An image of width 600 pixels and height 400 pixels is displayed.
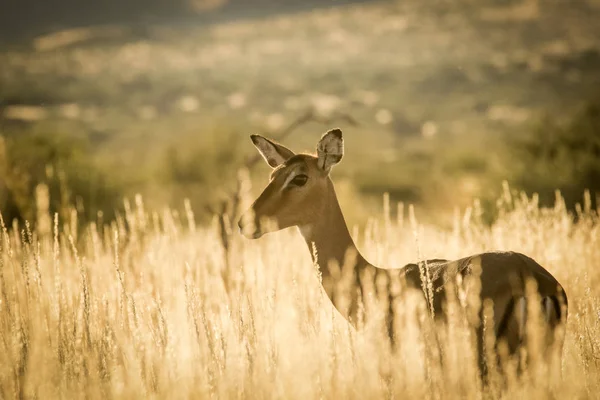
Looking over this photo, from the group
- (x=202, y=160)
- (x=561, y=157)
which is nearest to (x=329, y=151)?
(x=561, y=157)

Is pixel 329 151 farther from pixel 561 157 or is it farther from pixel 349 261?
pixel 561 157

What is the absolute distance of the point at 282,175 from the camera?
23.6ft

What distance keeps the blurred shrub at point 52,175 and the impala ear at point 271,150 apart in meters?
7.67

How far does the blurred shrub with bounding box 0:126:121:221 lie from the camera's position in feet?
50.3

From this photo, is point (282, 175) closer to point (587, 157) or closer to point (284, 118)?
point (587, 157)

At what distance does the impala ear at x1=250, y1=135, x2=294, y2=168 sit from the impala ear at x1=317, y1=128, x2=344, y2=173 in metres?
0.61

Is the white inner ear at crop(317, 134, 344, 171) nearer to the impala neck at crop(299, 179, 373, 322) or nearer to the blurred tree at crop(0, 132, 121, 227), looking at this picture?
the impala neck at crop(299, 179, 373, 322)

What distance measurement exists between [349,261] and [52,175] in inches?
451

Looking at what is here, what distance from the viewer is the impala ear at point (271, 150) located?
7.90 meters

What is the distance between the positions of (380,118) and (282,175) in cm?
9462

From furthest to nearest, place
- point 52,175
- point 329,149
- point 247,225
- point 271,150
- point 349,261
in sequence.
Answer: point 52,175, point 271,150, point 329,149, point 349,261, point 247,225

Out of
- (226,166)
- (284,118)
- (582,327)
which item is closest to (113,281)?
(582,327)

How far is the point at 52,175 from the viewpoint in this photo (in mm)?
16953

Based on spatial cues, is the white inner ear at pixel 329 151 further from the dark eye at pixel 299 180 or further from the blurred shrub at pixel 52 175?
the blurred shrub at pixel 52 175
